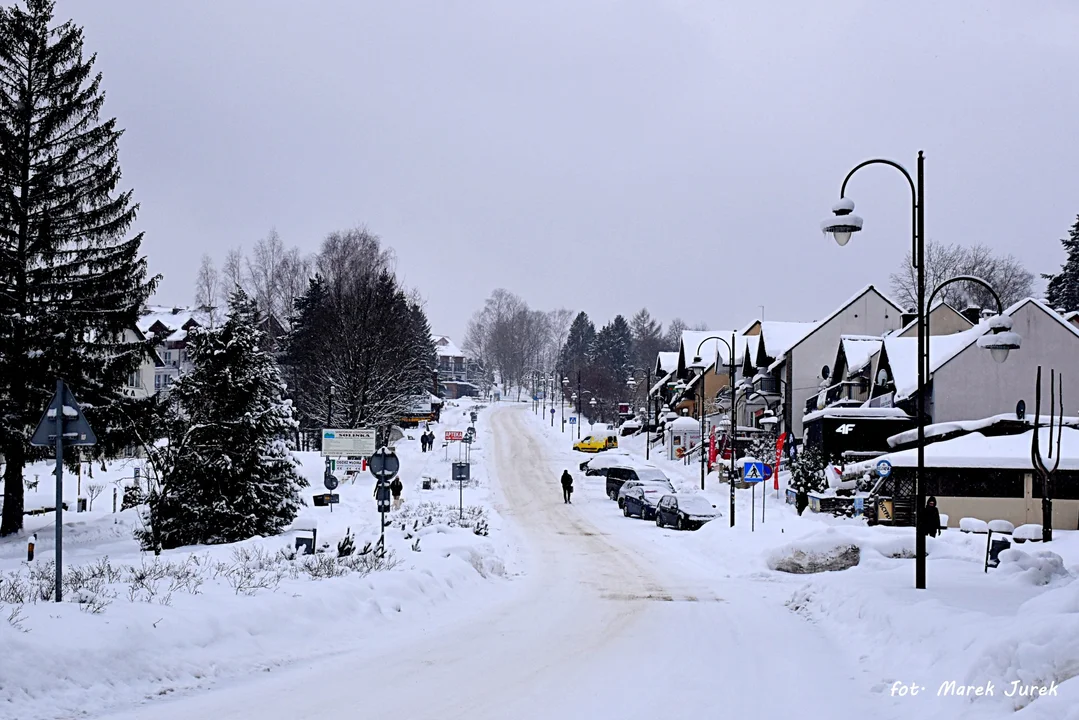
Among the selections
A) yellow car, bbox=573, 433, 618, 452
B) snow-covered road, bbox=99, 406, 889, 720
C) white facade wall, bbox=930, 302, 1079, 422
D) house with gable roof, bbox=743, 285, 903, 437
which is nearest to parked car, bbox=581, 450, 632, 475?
house with gable roof, bbox=743, 285, 903, 437

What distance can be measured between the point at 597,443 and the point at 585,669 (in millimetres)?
62076

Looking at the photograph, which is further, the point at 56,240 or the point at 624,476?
the point at 624,476

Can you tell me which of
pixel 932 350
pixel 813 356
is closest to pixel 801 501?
pixel 932 350

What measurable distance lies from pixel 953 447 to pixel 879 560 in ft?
54.2

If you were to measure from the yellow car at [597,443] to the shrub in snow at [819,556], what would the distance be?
49.9 m

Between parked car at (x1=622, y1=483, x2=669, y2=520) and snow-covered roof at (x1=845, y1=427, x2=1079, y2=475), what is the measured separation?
813 centimetres

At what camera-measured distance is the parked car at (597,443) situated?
71938mm

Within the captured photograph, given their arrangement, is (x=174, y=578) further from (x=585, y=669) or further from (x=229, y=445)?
(x=229, y=445)

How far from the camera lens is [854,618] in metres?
13.3

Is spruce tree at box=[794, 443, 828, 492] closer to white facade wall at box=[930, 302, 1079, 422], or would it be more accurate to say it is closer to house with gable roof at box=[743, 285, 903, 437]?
white facade wall at box=[930, 302, 1079, 422]

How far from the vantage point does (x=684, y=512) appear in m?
→ 33.9

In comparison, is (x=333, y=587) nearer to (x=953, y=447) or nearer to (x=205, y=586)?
(x=205, y=586)

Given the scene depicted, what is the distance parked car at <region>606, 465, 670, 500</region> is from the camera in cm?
4516

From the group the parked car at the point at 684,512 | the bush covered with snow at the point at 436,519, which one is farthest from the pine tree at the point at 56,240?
the parked car at the point at 684,512
